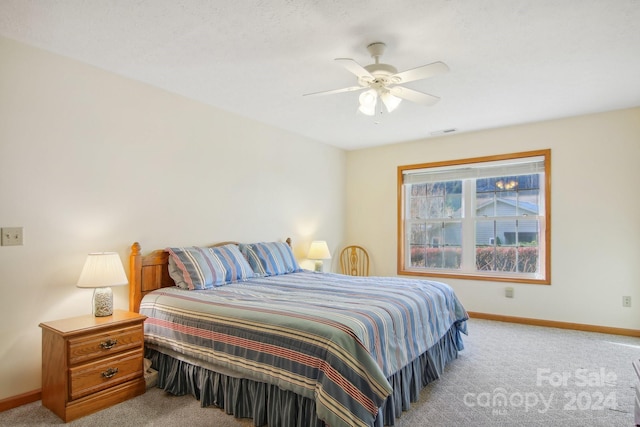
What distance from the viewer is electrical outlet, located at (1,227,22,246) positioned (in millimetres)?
2394

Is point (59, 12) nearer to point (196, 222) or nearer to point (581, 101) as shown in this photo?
point (196, 222)

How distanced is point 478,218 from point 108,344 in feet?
14.0

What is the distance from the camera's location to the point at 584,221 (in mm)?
4098

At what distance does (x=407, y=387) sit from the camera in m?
2.38

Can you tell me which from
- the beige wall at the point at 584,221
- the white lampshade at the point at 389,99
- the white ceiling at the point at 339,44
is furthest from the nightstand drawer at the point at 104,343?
the beige wall at the point at 584,221

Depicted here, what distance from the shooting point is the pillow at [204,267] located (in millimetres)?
3055

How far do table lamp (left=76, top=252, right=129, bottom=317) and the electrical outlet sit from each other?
0.41 m

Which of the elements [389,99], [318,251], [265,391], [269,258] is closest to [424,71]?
[389,99]

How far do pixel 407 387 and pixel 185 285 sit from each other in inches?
72.6

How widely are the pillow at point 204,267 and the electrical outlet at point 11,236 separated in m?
1.01

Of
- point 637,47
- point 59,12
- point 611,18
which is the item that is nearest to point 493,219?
point 637,47

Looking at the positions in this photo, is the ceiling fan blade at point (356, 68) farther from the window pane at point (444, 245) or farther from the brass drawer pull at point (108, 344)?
the window pane at point (444, 245)

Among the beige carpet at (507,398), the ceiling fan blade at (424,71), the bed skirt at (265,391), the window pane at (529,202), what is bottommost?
the beige carpet at (507,398)

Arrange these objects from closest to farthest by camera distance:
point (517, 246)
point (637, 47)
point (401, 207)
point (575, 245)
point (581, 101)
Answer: point (637, 47) < point (581, 101) < point (575, 245) < point (517, 246) < point (401, 207)
